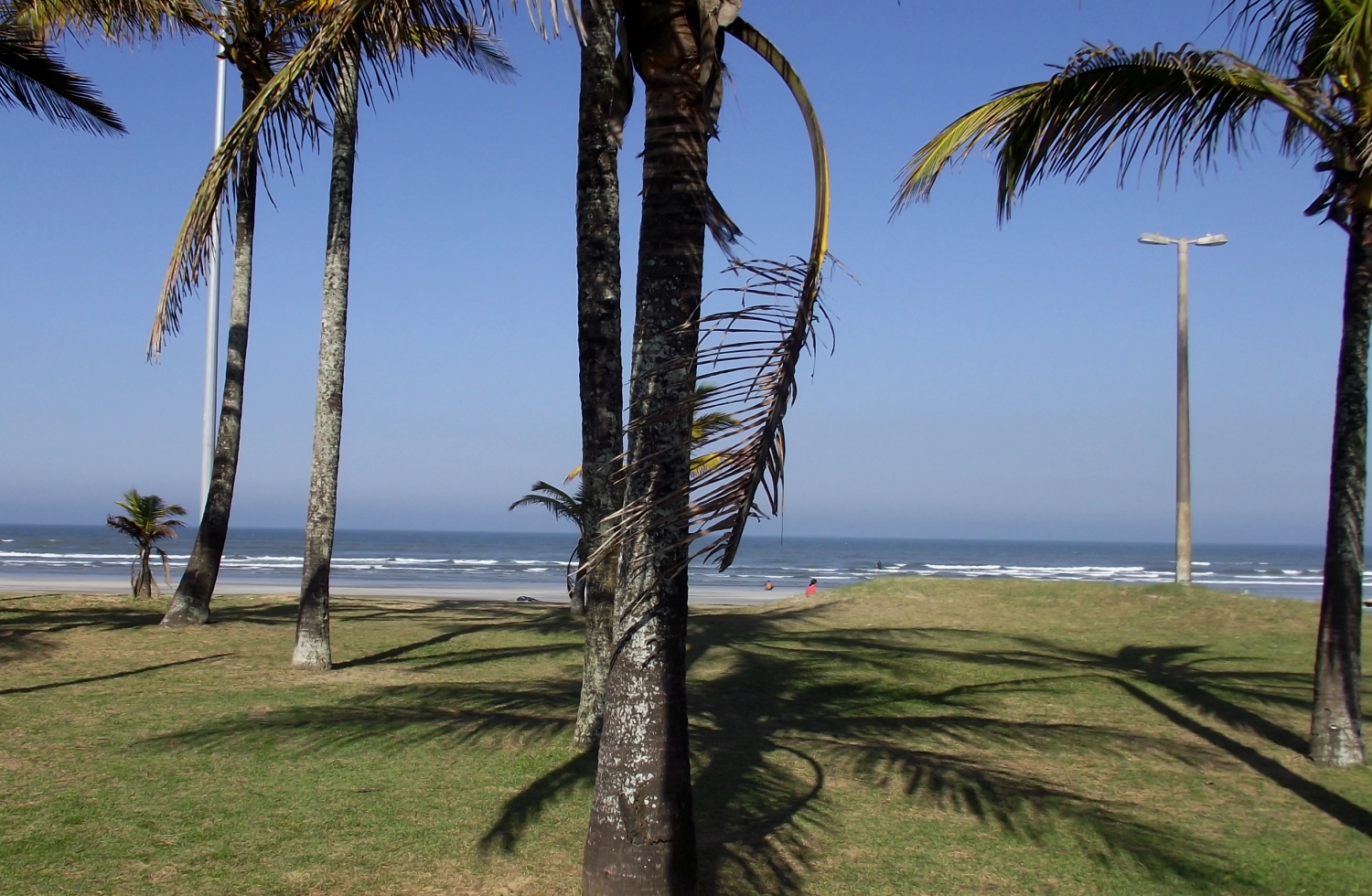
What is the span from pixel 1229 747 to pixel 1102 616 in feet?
27.3

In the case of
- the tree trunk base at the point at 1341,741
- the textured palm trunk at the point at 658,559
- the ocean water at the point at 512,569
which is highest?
the textured palm trunk at the point at 658,559

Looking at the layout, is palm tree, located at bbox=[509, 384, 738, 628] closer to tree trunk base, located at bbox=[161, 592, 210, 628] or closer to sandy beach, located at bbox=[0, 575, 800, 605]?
tree trunk base, located at bbox=[161, 592, 210, 628]

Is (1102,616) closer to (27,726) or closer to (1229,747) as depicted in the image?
(1229,747)

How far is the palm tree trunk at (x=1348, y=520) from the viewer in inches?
282

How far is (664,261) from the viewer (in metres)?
4.32

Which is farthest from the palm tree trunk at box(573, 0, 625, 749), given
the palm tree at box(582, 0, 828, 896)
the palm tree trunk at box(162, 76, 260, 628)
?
the palm tree trunk at box(162, 76, 260, 628)

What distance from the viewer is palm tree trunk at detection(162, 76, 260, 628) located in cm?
1278

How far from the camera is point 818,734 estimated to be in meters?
8.09

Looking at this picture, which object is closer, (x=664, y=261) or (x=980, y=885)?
(x=664, y=261)

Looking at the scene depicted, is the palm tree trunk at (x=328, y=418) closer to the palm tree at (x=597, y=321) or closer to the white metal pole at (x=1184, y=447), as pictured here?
the palm tree at (x=597, y=321)

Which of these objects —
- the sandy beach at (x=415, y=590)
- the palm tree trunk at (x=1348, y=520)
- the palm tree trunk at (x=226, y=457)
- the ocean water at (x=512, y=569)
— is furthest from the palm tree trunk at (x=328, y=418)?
the ocean water at (x=512, y=569)

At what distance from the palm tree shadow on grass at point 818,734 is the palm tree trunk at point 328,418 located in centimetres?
103

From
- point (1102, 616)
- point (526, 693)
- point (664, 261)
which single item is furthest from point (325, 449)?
point (1102, 616)

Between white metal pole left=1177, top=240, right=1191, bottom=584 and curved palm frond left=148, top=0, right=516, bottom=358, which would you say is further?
white metal pole left=1177, top=240, right=1191, bottom=584
